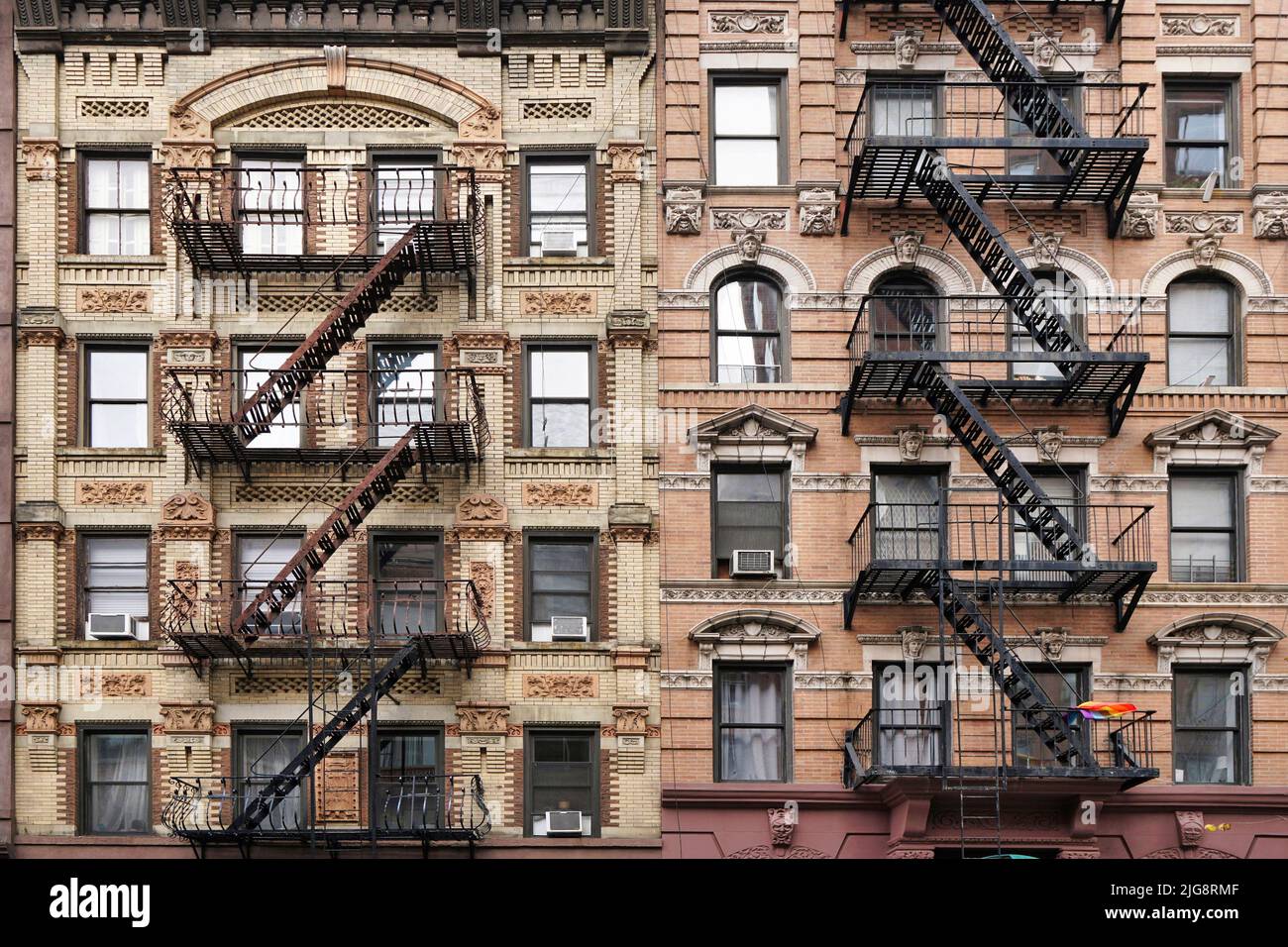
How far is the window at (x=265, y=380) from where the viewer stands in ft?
93.5

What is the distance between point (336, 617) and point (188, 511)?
245 cm

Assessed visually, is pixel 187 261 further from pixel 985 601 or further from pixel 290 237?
pixel 985 601

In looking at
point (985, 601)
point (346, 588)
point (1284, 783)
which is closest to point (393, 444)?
point (346, 588)

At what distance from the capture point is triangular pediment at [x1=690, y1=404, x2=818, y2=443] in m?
28.3

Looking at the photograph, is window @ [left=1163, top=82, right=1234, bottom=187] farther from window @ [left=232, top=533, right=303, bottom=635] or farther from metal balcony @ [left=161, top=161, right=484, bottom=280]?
window @ [left=232, top=533, right=303, bottom=635]

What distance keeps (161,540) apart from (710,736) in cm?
779

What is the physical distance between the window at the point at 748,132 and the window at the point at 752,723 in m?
6.84

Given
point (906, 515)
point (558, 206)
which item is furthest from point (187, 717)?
point (906, 515)

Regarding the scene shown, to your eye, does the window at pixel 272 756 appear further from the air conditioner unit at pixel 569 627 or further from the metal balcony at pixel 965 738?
the metal balcony at pixel 965 738

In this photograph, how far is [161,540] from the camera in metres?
28.1

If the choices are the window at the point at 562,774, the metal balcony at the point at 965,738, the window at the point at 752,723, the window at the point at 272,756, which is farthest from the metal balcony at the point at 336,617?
the metal balcony at the point at 965,738
